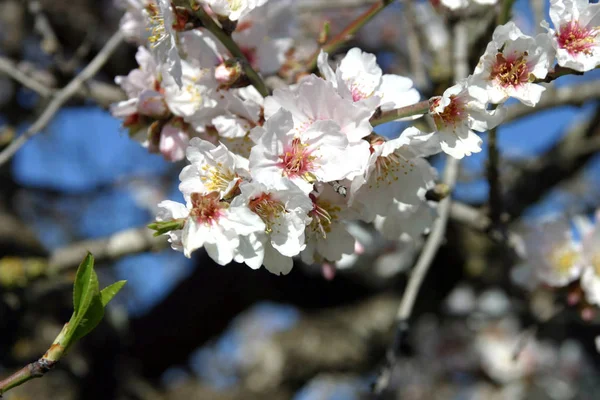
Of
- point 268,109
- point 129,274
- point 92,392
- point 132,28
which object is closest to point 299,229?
point 268,109

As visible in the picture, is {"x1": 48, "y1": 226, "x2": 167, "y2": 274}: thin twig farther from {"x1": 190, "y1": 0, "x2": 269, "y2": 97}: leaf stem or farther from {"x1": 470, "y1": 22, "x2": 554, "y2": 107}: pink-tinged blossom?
{"x1": 470, "y1": 22, "x2": 554, "y2": 107}: pink-tinged blossom

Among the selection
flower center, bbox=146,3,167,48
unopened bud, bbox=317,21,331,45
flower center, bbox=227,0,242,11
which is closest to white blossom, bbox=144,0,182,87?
flower center, bbox=146,3,167,48

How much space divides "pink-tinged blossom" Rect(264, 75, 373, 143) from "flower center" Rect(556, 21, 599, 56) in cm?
34

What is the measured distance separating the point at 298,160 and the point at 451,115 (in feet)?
0.85

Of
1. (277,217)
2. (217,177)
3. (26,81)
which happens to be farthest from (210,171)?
(26,81)

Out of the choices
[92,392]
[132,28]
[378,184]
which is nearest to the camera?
[378,184]

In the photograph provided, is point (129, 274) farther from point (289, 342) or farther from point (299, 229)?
point (299, 229)

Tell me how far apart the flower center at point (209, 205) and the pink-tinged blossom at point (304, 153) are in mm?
69

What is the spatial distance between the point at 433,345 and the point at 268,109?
307 cm

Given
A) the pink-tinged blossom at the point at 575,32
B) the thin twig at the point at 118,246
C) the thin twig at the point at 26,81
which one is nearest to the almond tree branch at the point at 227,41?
the pink-tinged blossom at the point at 575,32

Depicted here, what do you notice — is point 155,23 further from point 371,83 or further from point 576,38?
point 576,38

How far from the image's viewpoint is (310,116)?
2.97ft

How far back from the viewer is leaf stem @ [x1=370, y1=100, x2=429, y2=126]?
0.89 meters

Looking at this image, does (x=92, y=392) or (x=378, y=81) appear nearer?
(x=378, y=81)
